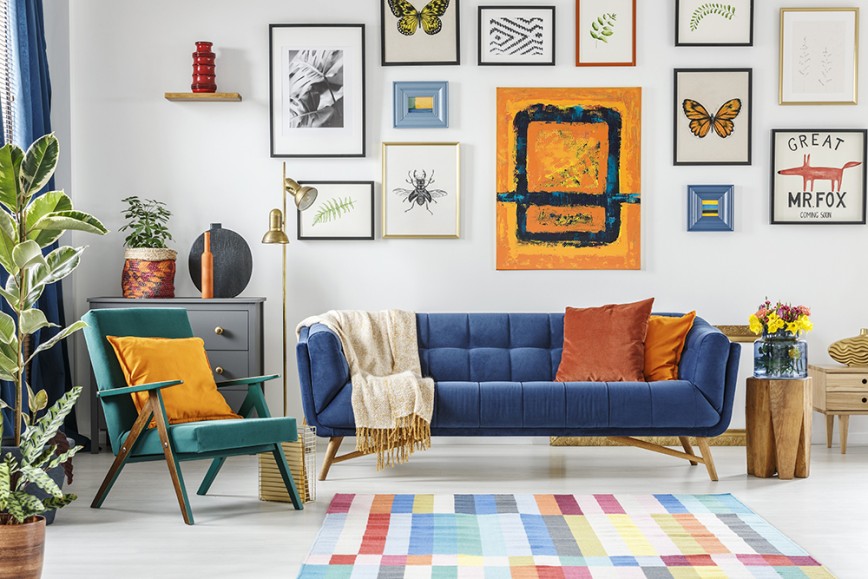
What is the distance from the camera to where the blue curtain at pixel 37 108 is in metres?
4.62

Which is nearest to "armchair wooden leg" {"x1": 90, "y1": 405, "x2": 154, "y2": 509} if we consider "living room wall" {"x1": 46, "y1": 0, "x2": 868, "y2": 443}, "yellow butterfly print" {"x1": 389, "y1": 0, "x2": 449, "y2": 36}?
"living room wall" {"x1": 46, "y1": 0, "x2": 868, "y2": 443}

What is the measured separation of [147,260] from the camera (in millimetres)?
5004

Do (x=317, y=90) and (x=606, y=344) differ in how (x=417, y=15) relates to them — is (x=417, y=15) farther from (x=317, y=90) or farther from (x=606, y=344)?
(x=606, y=344)

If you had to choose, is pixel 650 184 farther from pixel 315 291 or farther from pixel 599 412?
pixel 315 291

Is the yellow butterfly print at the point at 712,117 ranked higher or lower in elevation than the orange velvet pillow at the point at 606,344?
higher

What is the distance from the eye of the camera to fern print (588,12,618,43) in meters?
5.26

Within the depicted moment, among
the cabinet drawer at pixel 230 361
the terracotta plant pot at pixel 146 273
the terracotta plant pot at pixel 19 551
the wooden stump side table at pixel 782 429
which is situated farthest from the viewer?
the terracotta plant pot at pixel 146 273

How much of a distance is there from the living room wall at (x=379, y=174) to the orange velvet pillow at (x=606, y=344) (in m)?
0.52

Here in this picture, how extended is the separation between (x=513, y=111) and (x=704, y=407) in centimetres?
200

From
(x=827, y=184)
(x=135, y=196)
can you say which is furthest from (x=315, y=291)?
(x=827, y=184)

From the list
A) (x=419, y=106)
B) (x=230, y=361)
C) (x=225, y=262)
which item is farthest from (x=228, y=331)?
(x=419, y=106)

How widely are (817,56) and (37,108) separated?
4.20 metres

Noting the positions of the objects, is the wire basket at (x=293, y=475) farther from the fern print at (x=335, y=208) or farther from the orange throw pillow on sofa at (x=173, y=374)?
the fern print at (x=335, y=208)

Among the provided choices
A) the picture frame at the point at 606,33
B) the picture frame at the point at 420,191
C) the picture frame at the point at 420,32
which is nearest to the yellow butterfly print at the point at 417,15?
the picture frame at the point at 420,32
